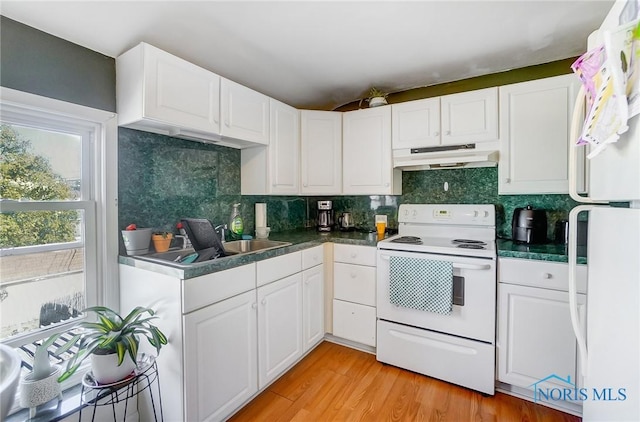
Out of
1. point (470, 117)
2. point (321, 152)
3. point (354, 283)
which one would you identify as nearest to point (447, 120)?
point (470, 117)

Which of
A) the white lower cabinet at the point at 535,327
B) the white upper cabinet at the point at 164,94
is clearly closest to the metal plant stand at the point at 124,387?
the white upper cabinet at the point at 164,94

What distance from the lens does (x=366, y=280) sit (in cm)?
225

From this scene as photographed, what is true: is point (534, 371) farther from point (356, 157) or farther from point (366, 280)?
point (356, 157)

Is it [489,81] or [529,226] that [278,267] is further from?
[489,81]

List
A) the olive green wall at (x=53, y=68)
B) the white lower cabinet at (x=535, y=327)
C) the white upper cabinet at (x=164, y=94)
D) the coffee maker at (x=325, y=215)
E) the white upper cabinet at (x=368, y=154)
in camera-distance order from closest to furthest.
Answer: the olive green wall at (x=53, y=68)
the white upper cabinet at (x=164, y=94)
the white lower cabinet at (x=535, y=327)
the white upper cabinet at (x=368, y=154)
the coffee maker at (x=325, y=215)

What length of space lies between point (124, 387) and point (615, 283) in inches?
78.3

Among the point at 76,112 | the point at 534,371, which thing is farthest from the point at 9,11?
the point at 534,371

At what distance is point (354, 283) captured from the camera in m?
2.31

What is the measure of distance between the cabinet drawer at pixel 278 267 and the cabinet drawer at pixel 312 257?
5 cm

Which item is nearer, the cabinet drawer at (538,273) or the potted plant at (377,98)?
the cabinet drawer at (538,273)

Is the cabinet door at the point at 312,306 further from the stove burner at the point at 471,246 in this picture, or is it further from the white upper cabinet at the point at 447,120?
the white upper cabinet at the point at 447,120

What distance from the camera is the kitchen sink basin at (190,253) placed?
1517mm

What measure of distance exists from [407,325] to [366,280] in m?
0.43

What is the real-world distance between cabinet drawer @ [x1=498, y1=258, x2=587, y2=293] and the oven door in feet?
0.28
